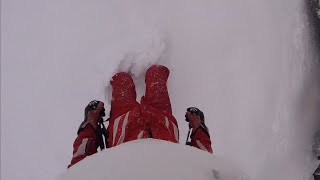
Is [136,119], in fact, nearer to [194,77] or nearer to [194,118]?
[194,118]

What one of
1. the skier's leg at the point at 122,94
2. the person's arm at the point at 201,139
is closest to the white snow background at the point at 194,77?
the skier's leg at the point at 122,94

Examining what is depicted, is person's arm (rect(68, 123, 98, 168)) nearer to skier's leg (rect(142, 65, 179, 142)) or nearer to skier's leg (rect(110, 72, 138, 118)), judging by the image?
skier's leg (rect(110, 72, 138, 118))

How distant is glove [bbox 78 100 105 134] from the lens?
4.12 ft

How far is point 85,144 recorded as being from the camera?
3.85 ft

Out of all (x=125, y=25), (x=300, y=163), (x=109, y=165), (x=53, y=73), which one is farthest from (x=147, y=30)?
(x=109, y=165)

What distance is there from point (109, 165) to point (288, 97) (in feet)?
3.47

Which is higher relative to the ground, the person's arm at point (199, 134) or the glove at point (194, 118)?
the glove at point (194, 118)

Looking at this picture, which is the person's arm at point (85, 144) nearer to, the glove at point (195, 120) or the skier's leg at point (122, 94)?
the skier's leg at point (122, 94)

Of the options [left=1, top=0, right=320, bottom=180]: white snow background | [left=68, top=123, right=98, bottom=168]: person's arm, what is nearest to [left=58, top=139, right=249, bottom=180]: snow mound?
[left=68, top=123, right=98, bottom=168]: person's arm

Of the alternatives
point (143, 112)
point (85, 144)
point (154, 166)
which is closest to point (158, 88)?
point (143, 112)

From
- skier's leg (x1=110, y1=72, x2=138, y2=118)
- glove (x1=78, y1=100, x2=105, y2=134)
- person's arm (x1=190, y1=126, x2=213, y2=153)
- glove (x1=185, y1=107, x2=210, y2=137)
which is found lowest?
person's arm (x1=190, y1=126, x2=213, y2=153)

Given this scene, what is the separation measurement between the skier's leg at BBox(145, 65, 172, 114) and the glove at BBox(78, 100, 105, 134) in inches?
6.0

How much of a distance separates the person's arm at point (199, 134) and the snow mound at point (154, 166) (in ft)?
1.64

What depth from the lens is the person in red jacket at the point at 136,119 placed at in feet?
3.47
